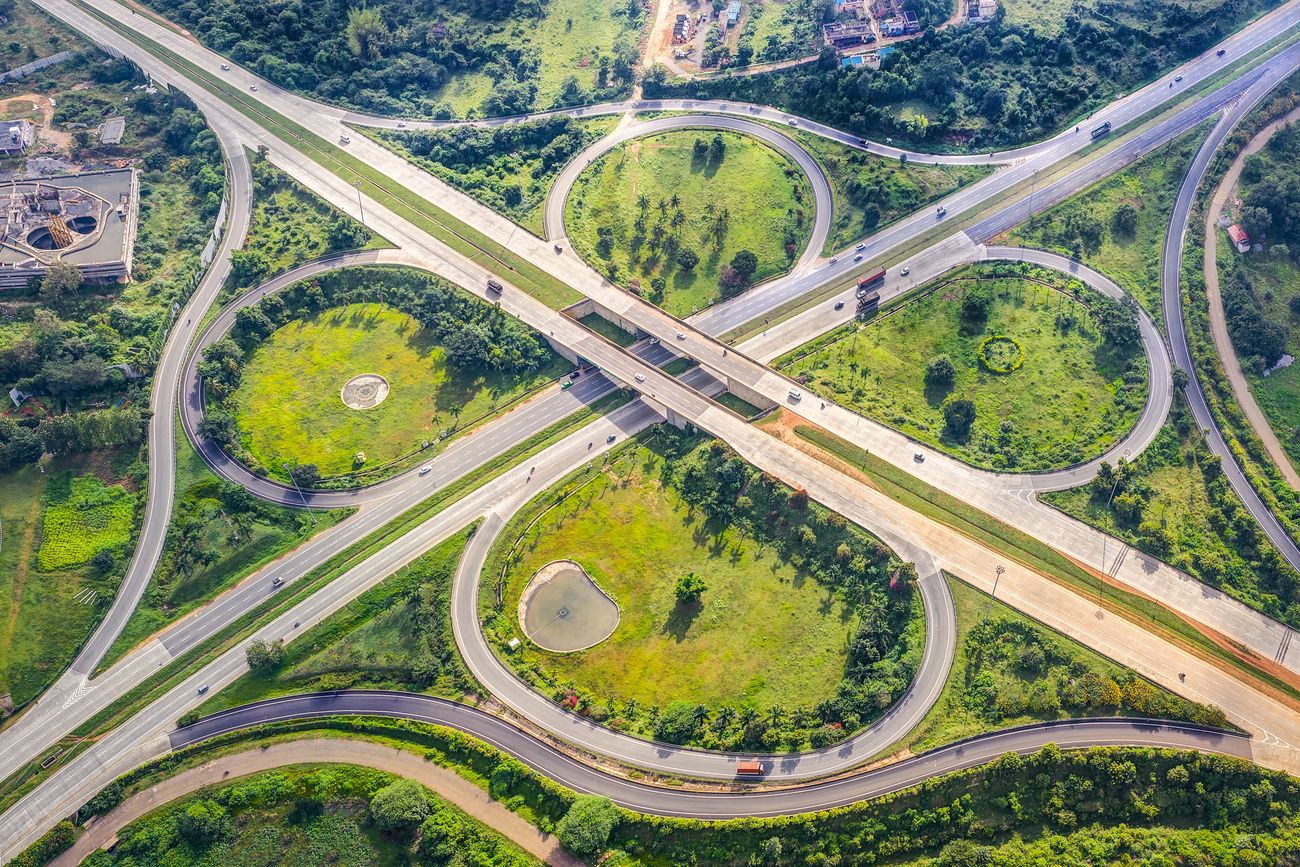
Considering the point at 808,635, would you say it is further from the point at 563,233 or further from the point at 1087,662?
the point at 563,233

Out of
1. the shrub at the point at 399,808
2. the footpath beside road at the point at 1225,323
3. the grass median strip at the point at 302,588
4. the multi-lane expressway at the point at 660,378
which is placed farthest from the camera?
the multi-lane expressway at the point at 660,378

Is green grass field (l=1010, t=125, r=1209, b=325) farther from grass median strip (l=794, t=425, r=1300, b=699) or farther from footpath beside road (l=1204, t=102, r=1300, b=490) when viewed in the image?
grass median strip (l=794, t=425, r=1300, b=699)

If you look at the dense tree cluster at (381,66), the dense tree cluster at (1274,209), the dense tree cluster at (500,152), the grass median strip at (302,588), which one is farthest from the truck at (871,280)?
the dense tree cluster at (381,66)

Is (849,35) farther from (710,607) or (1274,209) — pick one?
(710,607)

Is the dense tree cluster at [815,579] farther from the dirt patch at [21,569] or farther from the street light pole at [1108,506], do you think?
the dirt patch at [21,569]

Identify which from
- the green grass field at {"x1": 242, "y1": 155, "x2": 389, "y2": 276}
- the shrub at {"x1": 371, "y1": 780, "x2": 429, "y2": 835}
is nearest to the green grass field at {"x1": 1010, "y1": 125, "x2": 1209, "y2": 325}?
the green grass field at {"x1": 242, "y1": 155, "x2": 389, "y2": 276}

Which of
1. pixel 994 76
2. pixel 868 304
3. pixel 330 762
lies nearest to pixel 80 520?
pixel 330 762
